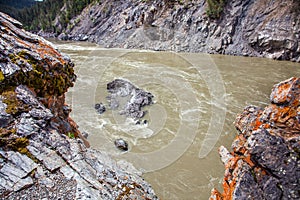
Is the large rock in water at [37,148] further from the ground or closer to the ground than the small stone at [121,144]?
further from the ground

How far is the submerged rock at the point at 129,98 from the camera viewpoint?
49.4 ft

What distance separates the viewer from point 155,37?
50.6 meters

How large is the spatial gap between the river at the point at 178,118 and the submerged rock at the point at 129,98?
2.08 feet

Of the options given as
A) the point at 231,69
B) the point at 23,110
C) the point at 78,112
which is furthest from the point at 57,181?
the point at 231,69

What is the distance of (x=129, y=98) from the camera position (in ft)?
57.0

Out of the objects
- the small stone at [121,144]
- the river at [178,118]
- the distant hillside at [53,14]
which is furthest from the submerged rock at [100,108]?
the distant hillside at [53,14]

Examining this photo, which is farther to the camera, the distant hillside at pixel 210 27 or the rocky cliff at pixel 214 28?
the distant hillside at pixel 210 27

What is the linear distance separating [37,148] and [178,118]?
11364 mm

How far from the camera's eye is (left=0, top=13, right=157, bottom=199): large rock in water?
11.8ft

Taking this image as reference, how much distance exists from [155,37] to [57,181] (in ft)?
163

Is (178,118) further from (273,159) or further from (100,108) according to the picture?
(273,159)

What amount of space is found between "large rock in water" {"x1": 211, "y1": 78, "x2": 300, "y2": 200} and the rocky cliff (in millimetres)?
33194

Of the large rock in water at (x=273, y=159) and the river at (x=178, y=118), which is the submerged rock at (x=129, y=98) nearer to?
the river at (x=178, y=118)

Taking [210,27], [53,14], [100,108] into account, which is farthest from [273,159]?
[53,14]
